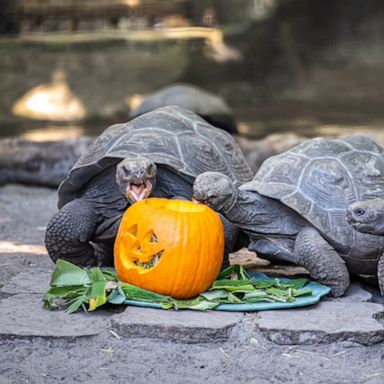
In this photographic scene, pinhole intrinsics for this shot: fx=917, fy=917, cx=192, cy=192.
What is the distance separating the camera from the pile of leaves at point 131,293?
13.2 feet

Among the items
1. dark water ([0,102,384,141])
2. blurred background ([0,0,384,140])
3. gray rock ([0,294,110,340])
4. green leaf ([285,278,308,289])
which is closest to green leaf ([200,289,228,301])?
green leaf ([285,278,308,289])

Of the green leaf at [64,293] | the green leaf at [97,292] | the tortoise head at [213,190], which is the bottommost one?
the green leaf at [64,293]

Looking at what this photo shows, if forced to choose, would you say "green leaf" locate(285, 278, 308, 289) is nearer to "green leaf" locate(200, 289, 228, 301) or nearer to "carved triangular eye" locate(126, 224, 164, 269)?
"green leaf" locate(200, 289, 228, 301)

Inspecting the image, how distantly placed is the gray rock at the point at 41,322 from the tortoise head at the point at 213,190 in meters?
0.69

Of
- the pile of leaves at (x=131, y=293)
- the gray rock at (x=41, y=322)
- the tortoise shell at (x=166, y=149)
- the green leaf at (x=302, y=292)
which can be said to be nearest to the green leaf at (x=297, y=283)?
the pile of leaves at (x=131, y=293)

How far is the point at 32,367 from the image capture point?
11.6 ft

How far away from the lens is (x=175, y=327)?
3758mm

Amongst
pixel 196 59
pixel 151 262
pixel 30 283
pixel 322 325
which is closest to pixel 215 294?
pixel 151 262

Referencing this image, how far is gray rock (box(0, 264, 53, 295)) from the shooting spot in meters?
4.39

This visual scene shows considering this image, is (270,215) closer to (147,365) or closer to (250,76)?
(147,365)

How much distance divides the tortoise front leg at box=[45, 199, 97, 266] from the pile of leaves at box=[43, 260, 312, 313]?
527 mm

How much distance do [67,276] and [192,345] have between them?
2.49 ft

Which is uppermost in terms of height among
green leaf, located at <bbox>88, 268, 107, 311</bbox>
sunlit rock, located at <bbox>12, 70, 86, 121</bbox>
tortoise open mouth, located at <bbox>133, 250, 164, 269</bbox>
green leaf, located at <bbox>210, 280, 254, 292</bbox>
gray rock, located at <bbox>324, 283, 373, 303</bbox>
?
tortoise open mouth, located at <bbox>133, 250, 164, 269</bbox>

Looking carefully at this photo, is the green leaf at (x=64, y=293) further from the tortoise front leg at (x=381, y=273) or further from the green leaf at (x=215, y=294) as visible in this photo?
the tortoise front leg at (x=381, y=273)
